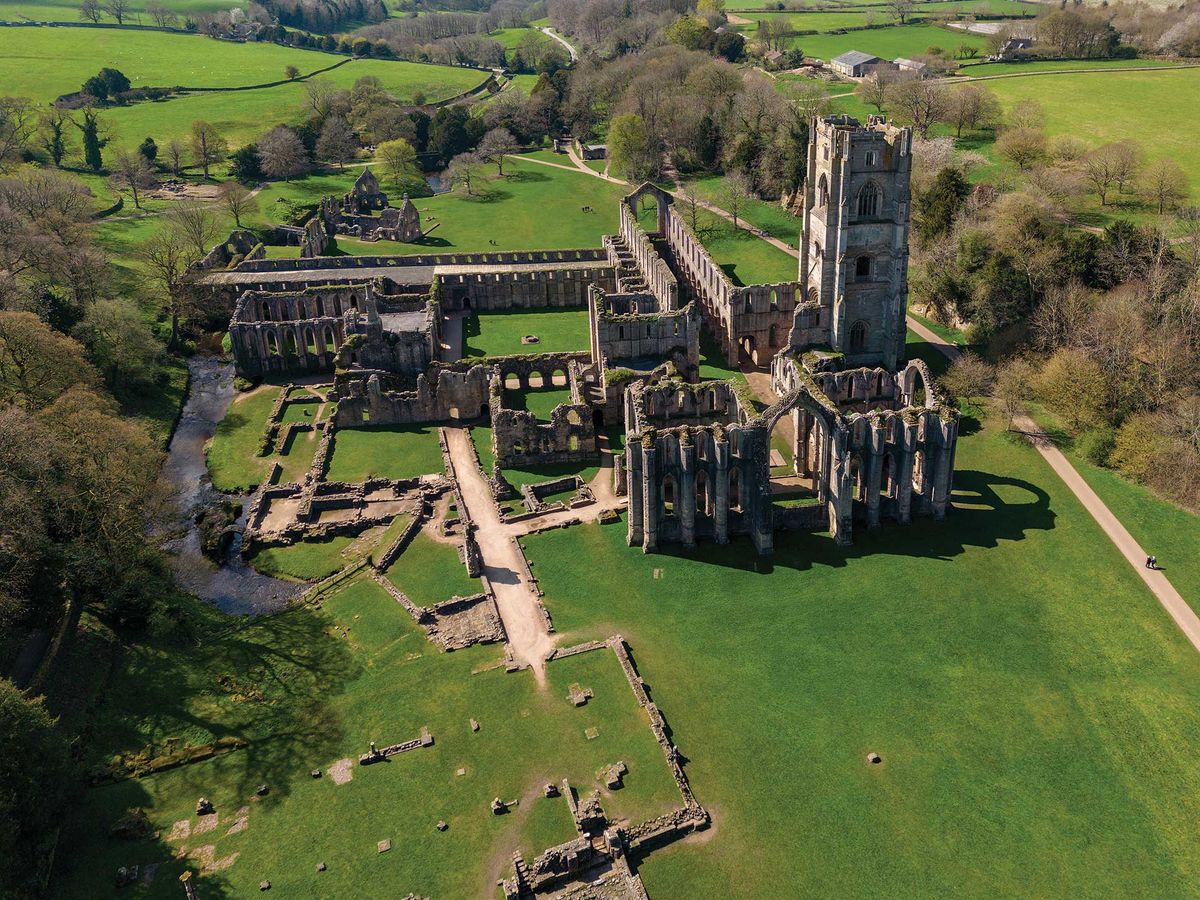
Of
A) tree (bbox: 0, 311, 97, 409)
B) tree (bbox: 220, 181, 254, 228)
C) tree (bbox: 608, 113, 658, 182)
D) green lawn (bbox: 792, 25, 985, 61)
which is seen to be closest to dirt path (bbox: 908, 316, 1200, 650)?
tree (bbox: 0, 311, 97, 409)

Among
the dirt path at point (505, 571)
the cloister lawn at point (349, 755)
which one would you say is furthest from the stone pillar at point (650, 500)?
the cloister lawn at point (349, 755)

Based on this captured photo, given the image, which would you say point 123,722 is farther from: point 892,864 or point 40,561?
point 892,864

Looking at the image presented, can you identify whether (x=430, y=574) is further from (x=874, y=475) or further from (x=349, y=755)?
(x=874, y=475)

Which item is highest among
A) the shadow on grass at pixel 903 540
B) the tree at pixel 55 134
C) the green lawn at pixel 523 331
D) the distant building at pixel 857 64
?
the distant building at pixel 857 64

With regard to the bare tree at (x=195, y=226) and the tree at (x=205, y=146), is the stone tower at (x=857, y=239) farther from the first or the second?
the tree at (x=205, y=146)

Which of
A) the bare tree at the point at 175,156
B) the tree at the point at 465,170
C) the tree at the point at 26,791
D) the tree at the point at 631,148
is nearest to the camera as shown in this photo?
the tree at the point at 26,791

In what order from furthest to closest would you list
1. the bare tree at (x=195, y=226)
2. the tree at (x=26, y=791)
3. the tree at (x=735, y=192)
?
the tree at (x=735, y=192)
the bare tree at (x=195, y=226)
the tree at (x=26, y=791)

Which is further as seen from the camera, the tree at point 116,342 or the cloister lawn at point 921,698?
A: the tree at point 116,342

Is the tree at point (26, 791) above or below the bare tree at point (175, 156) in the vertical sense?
below
